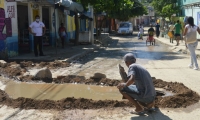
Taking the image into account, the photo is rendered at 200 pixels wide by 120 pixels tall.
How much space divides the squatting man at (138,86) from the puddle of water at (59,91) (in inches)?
69.9

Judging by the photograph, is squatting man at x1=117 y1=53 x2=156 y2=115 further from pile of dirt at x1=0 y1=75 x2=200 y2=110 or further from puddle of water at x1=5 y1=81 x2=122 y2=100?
puddle of water at x1=5 y1=81 x2=122 y2=100

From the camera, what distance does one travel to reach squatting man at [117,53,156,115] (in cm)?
605

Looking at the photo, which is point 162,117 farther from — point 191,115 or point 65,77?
point 65,77

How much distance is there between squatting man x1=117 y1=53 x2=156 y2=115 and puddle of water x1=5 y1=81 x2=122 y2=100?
69.9 inches

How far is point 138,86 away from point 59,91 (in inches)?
128

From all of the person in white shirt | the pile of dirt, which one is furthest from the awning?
the pile of dirt

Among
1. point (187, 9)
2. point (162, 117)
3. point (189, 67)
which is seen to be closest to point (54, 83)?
point (162, 117)

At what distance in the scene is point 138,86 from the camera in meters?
6.21

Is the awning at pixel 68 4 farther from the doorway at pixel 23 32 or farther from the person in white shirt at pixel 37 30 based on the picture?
the doorway at pixel 23 32

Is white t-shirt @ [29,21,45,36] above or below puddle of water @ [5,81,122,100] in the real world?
above

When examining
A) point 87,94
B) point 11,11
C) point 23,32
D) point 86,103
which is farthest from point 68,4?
point 86,103

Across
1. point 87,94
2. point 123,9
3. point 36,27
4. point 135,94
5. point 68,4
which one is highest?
point 123,9

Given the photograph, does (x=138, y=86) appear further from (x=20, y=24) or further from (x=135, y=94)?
(x=20, y=24)

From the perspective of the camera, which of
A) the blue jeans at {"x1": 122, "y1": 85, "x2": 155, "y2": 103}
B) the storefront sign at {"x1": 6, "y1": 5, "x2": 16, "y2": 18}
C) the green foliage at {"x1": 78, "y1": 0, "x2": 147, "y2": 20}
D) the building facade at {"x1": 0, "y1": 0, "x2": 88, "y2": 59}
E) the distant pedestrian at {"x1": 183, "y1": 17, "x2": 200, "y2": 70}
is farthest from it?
the green foliage at {"x1": 78, "y1": 0, "x2": 147, "y2": 20}
